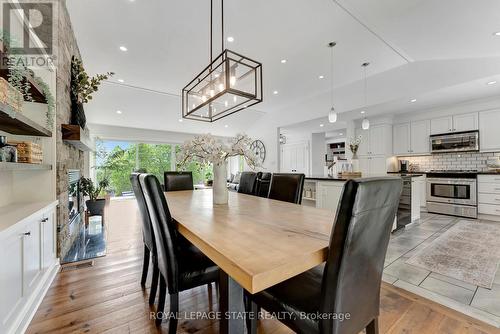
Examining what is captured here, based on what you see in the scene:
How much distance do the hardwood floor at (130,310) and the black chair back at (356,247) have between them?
0.82m

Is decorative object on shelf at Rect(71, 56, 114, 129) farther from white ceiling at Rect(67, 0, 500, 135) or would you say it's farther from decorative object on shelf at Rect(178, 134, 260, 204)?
decorative object on shelf at Rect(178, 134, 260, 204)

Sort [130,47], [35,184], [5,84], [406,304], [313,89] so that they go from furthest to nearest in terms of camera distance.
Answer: [313,89]
[130,47]
[35,184]
[406,304]
[5,84]

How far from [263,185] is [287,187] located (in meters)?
0.63

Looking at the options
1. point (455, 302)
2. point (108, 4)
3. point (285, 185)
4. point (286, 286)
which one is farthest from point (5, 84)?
point (455, 302)

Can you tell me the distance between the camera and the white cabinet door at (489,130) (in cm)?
434

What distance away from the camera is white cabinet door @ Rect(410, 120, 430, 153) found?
5305 millimetres

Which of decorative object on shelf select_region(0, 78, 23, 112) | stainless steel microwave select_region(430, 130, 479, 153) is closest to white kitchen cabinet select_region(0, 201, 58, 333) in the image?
decorative object on shelf select_region(0, 78, 23, 112)

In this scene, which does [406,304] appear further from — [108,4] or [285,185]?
[108,4]

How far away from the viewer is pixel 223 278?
907 millimetres

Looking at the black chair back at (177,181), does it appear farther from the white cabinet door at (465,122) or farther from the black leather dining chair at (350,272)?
the white cabinet door at (465,122)

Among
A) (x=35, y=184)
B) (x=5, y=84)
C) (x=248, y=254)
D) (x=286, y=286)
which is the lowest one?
(x=286, y=286)

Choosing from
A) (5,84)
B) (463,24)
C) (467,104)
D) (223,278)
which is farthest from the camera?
(467,104)

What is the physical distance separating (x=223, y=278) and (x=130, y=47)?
3854mm

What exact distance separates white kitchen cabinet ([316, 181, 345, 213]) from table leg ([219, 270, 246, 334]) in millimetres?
2774
